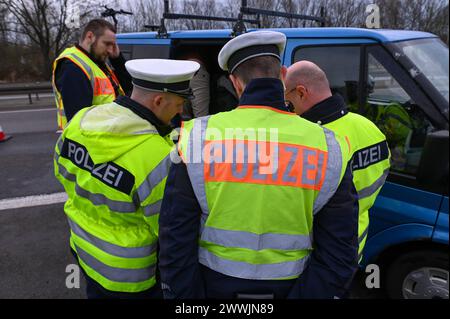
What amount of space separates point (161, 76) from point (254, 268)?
854 mm

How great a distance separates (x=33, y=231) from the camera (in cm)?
353

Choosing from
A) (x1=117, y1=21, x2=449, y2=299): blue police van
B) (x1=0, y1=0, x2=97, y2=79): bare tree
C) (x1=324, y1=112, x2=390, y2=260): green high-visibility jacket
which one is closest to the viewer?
(x1=324, y1=112, x2=390, y2=260): green high-visibility jacket

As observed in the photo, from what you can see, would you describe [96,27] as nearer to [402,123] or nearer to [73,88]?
[73,88]

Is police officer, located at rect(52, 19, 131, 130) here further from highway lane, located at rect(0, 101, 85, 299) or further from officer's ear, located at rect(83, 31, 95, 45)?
highway lane, located at rect(0, 101, 85, 299)

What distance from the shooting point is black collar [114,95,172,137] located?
1.46 metres

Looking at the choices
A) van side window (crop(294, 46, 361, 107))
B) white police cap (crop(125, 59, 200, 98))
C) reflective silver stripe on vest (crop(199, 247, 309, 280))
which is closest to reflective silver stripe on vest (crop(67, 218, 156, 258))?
reflective silver stripe on vest (crop(199, 247, 309, 280))

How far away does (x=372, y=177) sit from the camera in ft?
5.63

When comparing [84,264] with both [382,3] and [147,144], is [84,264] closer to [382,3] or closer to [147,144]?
[147,144]

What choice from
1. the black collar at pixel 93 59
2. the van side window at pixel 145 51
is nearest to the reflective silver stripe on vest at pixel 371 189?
the black collar at pixel 93 59

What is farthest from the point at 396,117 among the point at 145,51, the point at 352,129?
the point at 145,51

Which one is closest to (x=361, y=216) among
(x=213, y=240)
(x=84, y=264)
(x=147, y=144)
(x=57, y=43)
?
(x=213, y=240)

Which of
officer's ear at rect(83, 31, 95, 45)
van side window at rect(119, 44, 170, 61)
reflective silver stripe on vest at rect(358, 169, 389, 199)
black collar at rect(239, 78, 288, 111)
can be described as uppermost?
officer's ear at rect(83, 31, 95, 45)

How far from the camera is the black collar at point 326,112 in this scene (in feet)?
5.85

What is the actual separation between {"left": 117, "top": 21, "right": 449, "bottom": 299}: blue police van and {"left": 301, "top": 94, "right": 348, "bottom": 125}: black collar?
533 mm
